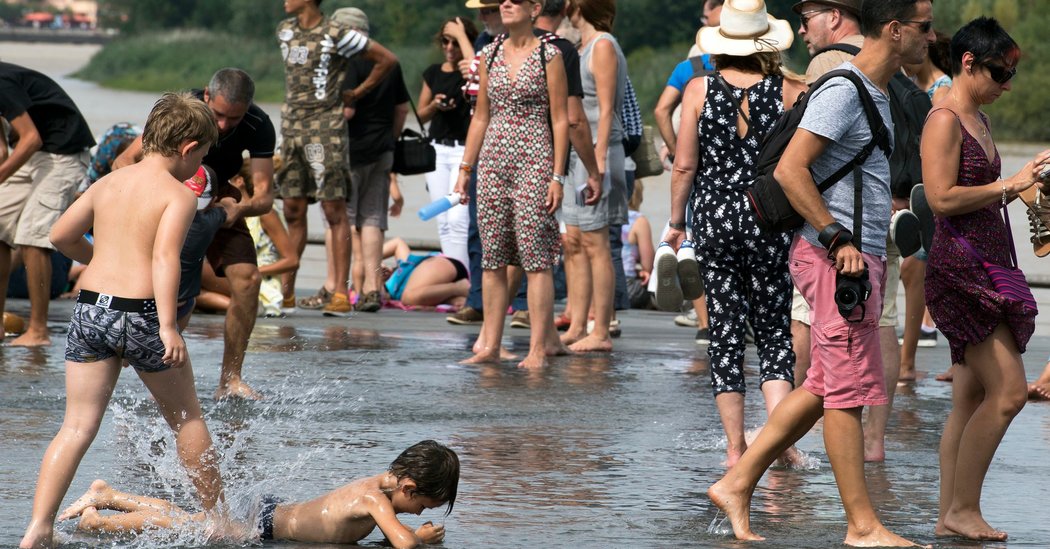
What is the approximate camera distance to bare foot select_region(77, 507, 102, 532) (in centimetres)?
534

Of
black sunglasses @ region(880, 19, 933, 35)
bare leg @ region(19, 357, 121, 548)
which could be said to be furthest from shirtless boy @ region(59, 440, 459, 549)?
black sunglasses @ region(880, 19, 933, 35)

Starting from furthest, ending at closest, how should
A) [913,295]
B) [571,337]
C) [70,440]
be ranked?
[571,337], [913,295], [70,440]

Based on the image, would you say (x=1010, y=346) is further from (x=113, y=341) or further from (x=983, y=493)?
(x=113, y=341)

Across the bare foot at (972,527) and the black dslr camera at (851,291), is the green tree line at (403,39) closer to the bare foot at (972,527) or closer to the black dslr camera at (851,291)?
the bare foot at (972,527)

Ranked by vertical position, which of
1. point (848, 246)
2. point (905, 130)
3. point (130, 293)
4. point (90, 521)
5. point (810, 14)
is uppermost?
point (810, 14)

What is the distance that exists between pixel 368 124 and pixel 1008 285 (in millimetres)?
7514

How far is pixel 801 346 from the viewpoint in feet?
22.5

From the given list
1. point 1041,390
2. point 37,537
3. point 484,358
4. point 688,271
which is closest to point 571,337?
point 484,358

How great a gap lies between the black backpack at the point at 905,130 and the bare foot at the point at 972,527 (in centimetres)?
167

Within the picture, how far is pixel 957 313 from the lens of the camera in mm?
5480

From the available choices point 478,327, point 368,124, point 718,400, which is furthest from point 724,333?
point 368,124

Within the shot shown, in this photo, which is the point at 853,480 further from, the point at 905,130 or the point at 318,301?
the point at 318,301

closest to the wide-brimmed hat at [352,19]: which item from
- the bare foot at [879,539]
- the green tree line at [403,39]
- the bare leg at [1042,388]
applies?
the bare leg at [1042,388]

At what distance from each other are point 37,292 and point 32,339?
0.28 m
